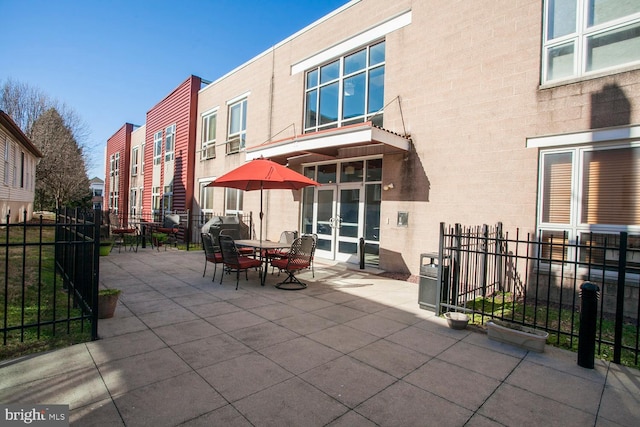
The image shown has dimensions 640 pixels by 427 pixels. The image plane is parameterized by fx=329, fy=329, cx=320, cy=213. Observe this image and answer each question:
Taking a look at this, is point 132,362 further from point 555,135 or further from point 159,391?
point 555,135

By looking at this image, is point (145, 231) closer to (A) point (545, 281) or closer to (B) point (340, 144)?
(B) point (340, 144)

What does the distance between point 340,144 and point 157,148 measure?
1697 centimetres

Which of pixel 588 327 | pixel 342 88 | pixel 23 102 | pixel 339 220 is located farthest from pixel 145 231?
pixel 23 102

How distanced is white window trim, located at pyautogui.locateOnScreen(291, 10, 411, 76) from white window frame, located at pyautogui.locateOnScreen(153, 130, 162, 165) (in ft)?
41.7

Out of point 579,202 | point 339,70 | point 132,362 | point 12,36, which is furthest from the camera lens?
point 12,36

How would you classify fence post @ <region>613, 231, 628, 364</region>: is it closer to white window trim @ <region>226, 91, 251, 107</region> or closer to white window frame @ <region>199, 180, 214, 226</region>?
white window trim @ <region>226, 91, 251, 107</region>

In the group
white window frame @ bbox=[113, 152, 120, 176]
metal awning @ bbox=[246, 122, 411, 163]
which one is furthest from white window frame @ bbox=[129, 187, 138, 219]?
metal awning @ bbox=[246, 122, 411, 163]

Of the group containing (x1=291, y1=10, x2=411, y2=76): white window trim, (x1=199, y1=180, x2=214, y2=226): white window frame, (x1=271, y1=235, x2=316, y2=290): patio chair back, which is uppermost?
(x1=291, y1=10, x2=411, y2=76): white window trim

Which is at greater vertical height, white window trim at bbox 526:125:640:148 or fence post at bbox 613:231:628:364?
white window trim at bbox 526:125:640:148

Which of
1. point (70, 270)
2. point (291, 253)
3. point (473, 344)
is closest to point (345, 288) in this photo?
point (291, 253)

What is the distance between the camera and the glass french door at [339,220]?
9281 mm

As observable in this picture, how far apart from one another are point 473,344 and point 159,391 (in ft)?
11.4

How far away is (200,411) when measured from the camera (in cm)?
248

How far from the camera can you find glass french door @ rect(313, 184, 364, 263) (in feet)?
30.5
